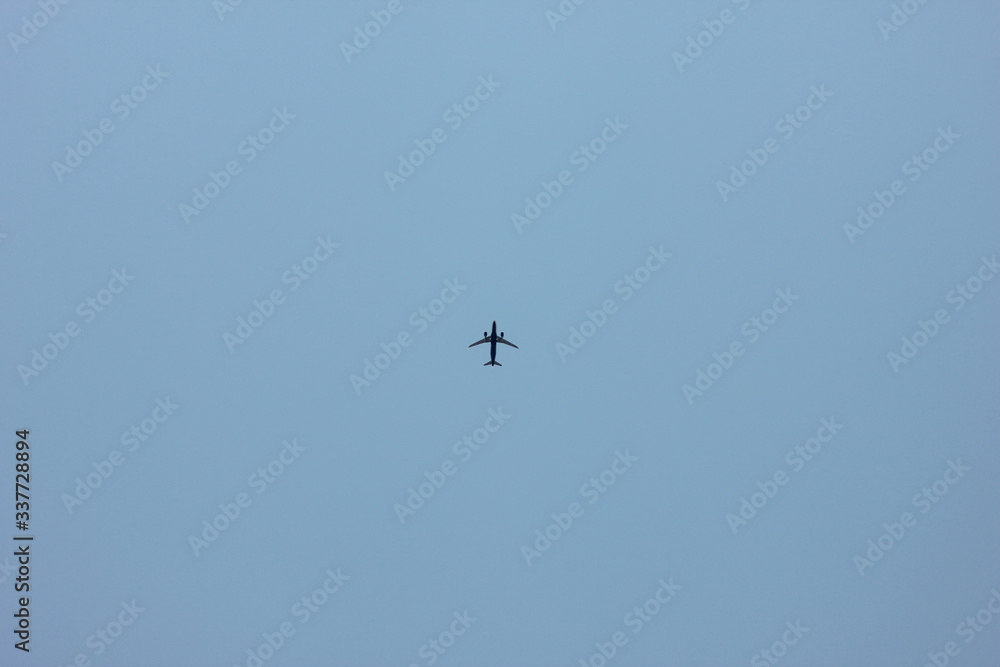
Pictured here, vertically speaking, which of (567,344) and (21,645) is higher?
(567,344)

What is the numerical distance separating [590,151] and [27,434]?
38.1m

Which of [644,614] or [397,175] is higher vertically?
[397,175]

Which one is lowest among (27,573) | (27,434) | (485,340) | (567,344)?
(27,573)

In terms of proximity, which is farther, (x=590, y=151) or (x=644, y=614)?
(x=590, y=151)

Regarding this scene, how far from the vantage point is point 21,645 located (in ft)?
160

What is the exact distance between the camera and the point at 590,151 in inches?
2442

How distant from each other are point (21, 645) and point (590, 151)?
145 ft

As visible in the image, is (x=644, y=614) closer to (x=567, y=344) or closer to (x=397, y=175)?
(x=567, y=344)

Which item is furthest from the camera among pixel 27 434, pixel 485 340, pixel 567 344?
pixel 567 344

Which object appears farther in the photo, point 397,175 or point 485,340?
point 397,175

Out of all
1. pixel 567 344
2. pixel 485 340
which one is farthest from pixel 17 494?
pixel 567 344

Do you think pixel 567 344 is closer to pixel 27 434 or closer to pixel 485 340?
pixel 485 340

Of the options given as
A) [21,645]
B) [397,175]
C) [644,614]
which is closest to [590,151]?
[397,175]

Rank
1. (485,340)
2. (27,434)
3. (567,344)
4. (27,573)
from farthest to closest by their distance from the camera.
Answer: (567,344) < (485,340) < (27,434) < (27,573)
